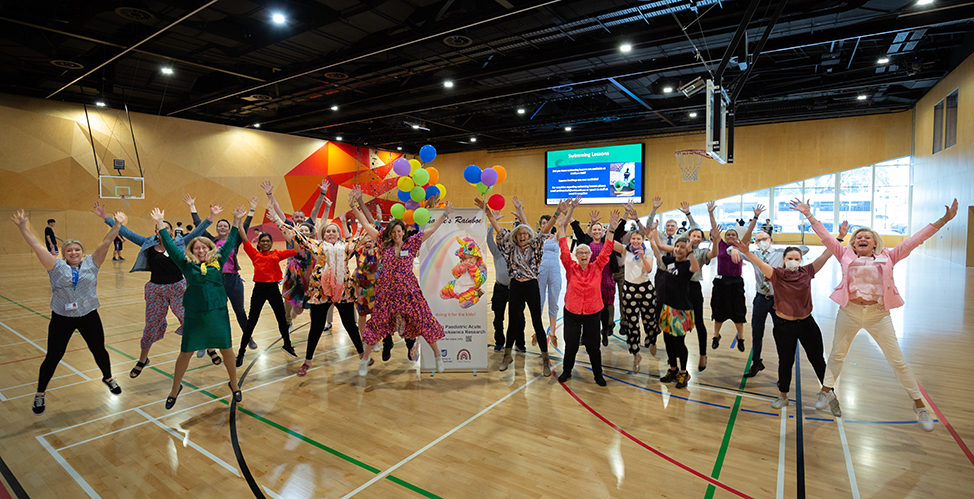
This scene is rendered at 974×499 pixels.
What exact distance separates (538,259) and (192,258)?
3471 millimetres

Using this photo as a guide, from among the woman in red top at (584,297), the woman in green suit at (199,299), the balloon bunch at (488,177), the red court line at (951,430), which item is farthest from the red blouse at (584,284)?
the woman in green suit at (199,299)

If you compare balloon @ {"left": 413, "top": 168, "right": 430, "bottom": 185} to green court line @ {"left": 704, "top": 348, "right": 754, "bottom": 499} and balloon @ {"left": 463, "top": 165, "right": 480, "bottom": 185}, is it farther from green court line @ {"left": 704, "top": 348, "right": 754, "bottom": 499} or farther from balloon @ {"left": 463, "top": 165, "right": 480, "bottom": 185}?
green court line @ {"left": 704, "top": 348, "right": 754, "bottom": 499}

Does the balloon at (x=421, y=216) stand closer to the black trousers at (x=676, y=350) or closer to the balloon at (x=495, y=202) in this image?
the balloon at (x=495, y=202)

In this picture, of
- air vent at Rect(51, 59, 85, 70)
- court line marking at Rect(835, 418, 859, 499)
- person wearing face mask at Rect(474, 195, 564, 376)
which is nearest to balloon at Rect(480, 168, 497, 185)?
person wearing face mask at Rect(474, 195, 564, 376)

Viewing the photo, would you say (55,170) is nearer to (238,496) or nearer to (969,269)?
(238,496)

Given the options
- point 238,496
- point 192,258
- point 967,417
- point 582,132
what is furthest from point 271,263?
point 582,132

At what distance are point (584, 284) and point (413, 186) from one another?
2.34 m

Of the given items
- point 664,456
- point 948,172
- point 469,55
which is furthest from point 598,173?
point 664,456

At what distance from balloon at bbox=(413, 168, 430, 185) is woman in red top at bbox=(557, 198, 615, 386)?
1.71 m

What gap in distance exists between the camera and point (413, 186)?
5.69m

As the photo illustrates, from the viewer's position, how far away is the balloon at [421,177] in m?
5.55

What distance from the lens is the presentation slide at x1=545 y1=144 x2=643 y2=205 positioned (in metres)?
23.1

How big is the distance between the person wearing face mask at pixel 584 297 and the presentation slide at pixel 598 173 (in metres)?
19.0

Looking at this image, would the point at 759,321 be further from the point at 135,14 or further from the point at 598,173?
the point at 598,173
